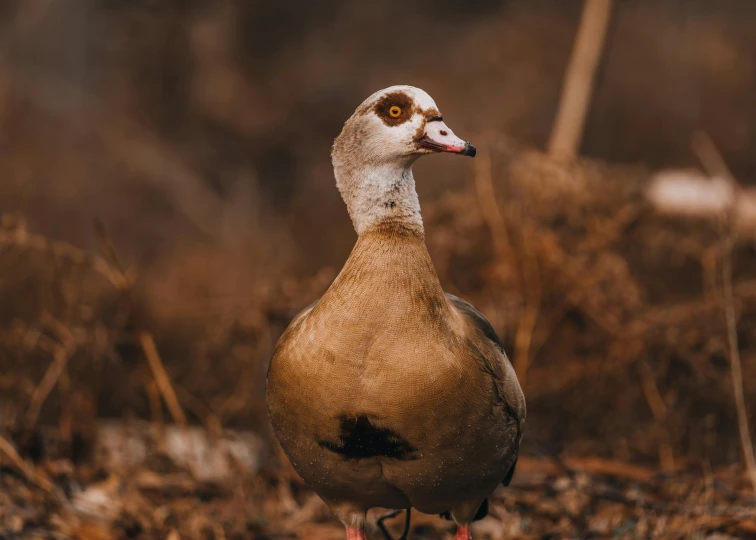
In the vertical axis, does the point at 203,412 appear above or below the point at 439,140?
below

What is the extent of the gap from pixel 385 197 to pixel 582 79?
3805 millimetres

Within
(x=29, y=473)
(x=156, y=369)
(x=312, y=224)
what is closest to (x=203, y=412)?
(x=156, y=369)

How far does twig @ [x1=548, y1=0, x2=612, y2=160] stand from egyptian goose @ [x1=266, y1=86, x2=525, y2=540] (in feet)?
11.5

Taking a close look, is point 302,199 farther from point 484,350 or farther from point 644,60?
point 484,350

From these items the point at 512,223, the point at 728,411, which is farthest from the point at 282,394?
the point at 728,411

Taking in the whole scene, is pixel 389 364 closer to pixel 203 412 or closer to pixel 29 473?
pixel 29 473

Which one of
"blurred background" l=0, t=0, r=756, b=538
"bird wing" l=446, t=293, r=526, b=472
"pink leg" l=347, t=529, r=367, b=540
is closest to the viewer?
"bird wing" l=446, t=293, r=526, b=472

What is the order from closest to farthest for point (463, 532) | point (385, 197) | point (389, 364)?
point (389, 364)
point (385, 197)
point (463, 532)

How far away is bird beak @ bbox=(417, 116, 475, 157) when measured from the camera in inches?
106

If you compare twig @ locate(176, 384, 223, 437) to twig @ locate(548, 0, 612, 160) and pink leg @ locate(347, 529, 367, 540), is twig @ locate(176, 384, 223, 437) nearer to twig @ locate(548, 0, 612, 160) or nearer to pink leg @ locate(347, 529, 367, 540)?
pink leg @ locate(347, 529, 367, 540)

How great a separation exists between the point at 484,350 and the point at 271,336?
1990 millimetres

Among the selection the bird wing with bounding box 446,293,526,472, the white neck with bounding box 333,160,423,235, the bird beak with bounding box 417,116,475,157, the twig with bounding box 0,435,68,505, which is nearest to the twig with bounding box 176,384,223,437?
the twig with bounding box 0,435,68,505

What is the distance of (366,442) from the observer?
2.72m

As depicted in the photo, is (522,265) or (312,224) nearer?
(522,265)
